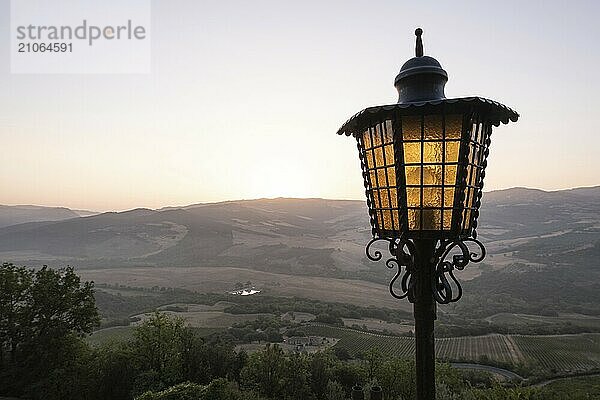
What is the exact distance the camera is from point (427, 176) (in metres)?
2.54

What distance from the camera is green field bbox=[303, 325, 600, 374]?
155ft

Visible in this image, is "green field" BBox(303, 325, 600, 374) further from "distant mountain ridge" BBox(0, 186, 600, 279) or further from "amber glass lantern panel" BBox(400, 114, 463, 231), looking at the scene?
"amber glass lantern panel" BBox(400, 114, 463, 231)

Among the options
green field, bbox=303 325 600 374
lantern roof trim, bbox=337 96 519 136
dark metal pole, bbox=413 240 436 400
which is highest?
lantern roof trim, bbox=337 96 519 136

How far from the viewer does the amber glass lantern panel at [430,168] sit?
8.11 feet

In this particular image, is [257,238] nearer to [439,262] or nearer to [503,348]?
[503,348]

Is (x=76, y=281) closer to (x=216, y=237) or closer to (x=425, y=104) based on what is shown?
(x=425, y=104)

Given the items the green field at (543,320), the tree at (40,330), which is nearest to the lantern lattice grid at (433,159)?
the tree at (40,330)

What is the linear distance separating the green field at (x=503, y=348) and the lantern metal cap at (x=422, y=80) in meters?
→ 46.3

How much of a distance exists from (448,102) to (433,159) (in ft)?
1.24

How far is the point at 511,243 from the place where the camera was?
110 m

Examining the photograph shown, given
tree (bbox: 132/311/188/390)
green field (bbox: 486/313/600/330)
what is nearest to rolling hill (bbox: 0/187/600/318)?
green field (bbox: 486/313/600/330)

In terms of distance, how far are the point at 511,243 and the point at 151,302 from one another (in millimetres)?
97686

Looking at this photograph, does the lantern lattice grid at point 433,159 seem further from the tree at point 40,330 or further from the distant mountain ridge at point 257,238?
the distant mountain ridge at point 257,238

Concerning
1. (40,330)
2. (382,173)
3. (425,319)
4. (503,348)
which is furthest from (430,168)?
(503,348)
